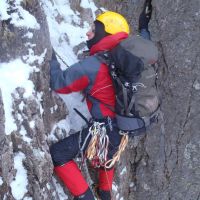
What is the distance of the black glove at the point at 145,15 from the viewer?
6582mm

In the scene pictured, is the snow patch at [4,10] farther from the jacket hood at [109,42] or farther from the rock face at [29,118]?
the jacket hood at [109,42]

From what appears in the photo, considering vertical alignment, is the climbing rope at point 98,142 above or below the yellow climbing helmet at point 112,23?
below

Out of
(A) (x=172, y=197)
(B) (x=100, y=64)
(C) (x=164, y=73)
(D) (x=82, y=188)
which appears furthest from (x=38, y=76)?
(A) (x=172, y=197)

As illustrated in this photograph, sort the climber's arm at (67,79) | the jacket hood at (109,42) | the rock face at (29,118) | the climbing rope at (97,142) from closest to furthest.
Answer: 1. the rock face at (29,118)
2. the climber's arm at (67,79)
3. the jacket hood at (109,42)
4. the climbing rope at (97,142)

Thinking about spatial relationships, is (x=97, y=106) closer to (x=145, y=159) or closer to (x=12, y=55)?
(x=12, y=55)

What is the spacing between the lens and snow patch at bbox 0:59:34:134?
465cm

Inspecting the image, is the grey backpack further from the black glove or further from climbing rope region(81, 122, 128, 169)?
the black glove

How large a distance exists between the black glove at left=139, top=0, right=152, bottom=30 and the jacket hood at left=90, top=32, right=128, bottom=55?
152 centimetres

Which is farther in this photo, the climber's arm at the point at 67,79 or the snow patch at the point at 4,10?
the climber's arm at the point at 67,79

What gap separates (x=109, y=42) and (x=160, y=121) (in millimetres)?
2384

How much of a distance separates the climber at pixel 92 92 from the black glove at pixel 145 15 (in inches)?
51.8

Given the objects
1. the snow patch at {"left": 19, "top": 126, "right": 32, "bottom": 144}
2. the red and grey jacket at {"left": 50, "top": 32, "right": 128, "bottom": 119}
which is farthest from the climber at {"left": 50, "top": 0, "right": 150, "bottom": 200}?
the snow patch at {"left": 19, "top": 126, "right": 32, "bottom": 144}

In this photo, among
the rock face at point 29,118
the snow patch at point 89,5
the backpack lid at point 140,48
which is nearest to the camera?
the rock face at point 29,118

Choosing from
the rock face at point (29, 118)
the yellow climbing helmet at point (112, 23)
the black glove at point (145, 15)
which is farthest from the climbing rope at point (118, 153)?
the black glove at point (145, 15)
